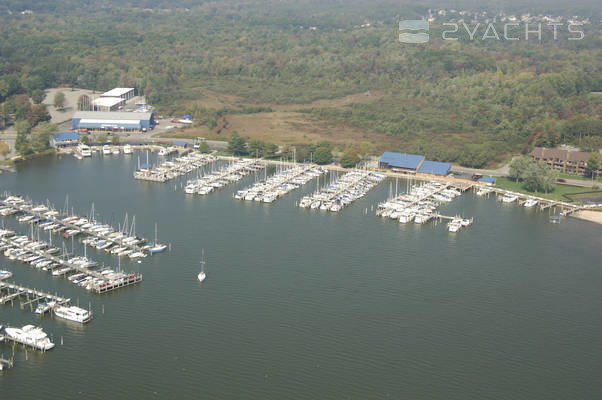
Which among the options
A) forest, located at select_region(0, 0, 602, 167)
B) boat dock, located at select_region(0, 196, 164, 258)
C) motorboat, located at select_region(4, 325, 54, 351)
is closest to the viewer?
motorboat, located at select_region(4, 325, 54, 351)

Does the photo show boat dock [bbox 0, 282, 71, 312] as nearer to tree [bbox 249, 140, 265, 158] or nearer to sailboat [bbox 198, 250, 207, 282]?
sailboat [bbox 198, 250, 207, 282]

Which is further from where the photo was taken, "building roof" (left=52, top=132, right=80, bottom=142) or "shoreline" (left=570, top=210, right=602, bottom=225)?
"building roof" (left=52, top=132, right=80, bottom=142)

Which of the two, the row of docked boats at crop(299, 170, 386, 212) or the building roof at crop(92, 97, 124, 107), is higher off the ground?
the building roof at crop(92, 97, 124, 107)

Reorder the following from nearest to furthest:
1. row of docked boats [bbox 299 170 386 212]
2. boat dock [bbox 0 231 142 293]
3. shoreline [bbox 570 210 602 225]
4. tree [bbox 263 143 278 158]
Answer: boat dock [bbox 0 231 142 293] → shoreline [bbox 570 210 602 225] → row of docked boats [bbox 299 170 386 212] → tree [bbox 263 143 278 158]

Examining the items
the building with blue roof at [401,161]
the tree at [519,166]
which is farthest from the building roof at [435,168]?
the tree at [519,166]

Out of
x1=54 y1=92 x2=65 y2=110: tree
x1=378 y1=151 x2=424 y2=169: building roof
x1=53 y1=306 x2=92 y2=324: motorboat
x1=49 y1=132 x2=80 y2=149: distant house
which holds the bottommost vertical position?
x1=53 y1=306 x2=92 y2=324: motorboat

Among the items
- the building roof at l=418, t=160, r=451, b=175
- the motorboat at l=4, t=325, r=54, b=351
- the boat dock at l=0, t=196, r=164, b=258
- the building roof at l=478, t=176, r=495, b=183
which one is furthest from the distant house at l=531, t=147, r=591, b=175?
the motorboat at l=4, t=325, r=54, b=351

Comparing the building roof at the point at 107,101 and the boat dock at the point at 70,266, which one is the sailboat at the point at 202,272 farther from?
the building roof at the point at 107,101

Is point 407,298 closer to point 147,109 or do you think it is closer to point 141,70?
point 147,109
